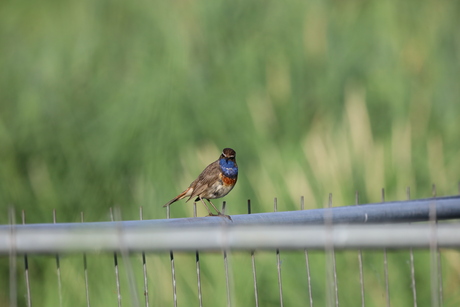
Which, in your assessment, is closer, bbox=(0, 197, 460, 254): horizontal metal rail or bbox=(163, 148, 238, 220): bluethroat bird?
bbox=(0, 197, 460, 254): horizontal metal rail

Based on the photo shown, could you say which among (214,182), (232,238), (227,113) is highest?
(227,113)

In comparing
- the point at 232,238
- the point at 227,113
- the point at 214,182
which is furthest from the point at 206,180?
the point at 227,113

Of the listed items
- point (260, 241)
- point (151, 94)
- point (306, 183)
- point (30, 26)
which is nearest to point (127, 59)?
point (151, 94)

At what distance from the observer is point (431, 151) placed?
4461 mm

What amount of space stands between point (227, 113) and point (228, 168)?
1.98 metres

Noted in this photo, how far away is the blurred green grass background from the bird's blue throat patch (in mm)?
593

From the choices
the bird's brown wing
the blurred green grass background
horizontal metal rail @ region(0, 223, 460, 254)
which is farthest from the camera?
the blurred green grass background

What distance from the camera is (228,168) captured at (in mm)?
3314

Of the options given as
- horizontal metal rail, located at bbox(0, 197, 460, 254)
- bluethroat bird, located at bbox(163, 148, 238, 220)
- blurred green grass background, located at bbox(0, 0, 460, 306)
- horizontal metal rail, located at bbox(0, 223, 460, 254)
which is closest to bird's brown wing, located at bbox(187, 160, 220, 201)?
bluethroat bird, located at bbox(163, 148, 238, 220)

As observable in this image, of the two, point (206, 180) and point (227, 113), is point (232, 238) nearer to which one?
point (206, 180)

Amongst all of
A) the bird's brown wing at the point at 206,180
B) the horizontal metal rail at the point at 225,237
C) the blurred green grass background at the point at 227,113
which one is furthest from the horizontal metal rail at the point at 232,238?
the blurred green grass background at the point at 227,113

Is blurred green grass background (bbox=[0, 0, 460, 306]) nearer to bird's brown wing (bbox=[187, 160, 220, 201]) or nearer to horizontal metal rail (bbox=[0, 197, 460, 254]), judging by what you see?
bird's brown wing (bbox=[187, 160, 220, 201])

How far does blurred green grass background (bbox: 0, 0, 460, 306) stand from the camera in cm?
405

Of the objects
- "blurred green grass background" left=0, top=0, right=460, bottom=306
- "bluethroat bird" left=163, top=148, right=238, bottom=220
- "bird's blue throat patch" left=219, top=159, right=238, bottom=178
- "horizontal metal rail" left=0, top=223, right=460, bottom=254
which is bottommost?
"horizontal metal rail" left=0, top=223, right=460, bottom=254
